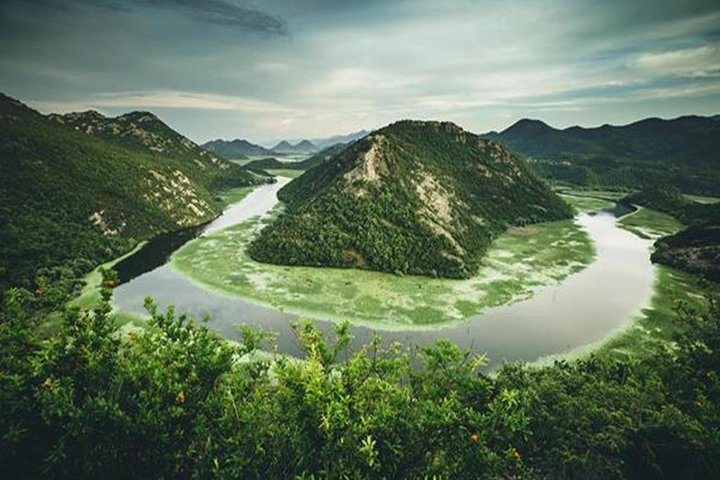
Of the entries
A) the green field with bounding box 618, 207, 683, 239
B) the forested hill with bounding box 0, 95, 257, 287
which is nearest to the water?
the forested hill with bounding box 0, 95, 257, 287

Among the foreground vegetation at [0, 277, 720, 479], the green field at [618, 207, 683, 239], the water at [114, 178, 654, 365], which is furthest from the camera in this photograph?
the green field at [618, 207, 683, 239]

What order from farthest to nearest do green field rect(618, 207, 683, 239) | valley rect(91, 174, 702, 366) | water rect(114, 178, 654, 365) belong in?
green field rect(618, 207, 683, 239) < valley rect(91, 174, 702, 366) < water rect(114, 178, 654, 365)

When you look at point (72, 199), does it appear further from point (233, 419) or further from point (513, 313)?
point (233, 419)

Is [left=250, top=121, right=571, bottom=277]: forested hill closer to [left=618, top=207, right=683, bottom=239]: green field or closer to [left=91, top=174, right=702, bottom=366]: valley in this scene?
[left=91, top=174, right=702, bottom=366]: valley

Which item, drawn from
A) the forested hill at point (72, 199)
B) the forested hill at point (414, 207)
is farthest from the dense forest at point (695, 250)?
the forested hill at point (72, 199)

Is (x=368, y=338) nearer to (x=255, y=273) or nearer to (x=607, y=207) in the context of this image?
(x=255, y=273)

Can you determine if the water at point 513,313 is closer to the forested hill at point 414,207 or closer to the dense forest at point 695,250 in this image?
the dense forest at point 695,250

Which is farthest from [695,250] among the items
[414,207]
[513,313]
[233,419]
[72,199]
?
[72,199]
